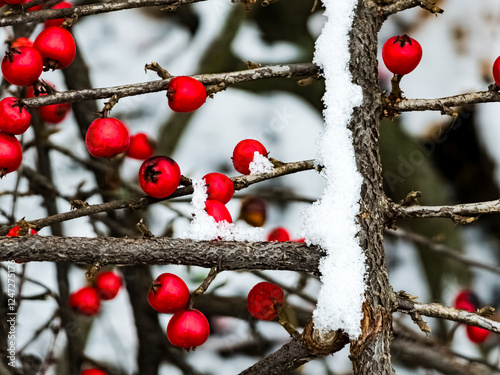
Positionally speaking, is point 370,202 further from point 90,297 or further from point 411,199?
point 90,297

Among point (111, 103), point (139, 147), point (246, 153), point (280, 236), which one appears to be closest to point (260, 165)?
point (246, 153)

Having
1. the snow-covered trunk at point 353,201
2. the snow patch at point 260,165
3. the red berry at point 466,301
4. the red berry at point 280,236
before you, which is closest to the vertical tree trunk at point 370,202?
the snow-covered trunk at point 353,201

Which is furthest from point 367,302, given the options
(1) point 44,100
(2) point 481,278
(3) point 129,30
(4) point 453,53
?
(3) point 129,30

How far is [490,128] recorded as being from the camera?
2850 millimetres

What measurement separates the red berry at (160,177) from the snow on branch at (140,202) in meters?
0.02

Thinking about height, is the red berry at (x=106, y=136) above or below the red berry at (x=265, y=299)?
above

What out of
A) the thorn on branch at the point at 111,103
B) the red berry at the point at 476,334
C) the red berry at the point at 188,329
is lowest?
the red berry at the point at 188,329

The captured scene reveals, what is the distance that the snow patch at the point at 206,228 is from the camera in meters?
0.91

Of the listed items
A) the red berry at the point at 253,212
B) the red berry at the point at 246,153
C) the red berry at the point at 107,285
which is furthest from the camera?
the red berry at the point at 253,212

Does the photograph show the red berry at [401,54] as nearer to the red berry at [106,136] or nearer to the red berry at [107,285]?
the red berry at [106,136]

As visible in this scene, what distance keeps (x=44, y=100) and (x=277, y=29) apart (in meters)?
2.19

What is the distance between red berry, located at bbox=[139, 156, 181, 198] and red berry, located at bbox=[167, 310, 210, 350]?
0.19m

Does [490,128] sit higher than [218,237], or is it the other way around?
[490,128]

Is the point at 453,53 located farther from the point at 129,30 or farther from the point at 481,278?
the point at 129,30
